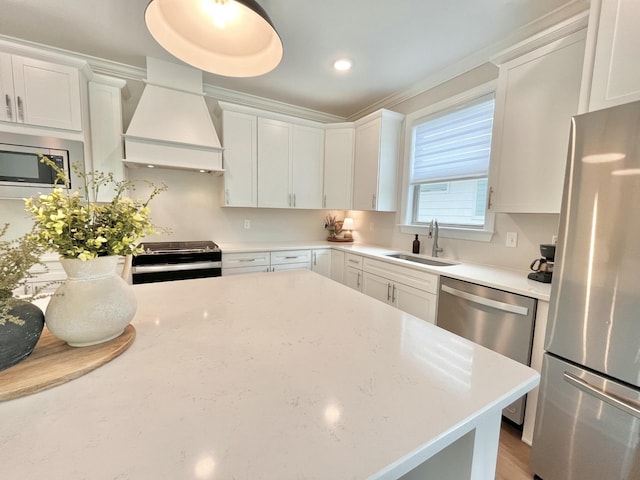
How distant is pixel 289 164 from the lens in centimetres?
338

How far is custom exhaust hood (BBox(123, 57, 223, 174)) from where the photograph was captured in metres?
2.53

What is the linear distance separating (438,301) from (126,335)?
1.94m

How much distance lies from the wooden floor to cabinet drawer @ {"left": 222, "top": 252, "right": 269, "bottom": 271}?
7.83ft

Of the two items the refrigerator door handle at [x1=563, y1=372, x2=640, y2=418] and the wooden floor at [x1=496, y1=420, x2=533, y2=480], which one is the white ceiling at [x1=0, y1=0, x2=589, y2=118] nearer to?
the refrigerator door handle at [x1=563, y1=372, x2=640, y2=418]

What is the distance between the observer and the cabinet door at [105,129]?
2461 mm

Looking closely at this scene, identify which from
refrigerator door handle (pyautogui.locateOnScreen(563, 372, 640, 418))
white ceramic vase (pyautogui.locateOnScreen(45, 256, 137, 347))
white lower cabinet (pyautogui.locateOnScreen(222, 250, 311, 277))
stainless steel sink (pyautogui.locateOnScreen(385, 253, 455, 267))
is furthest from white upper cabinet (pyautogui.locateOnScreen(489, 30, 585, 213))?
white ceramic vase (pyautogui.locateOnScreen(45, 256, 137, 347))

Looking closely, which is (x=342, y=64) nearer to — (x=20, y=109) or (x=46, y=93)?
(x=46, y=93)

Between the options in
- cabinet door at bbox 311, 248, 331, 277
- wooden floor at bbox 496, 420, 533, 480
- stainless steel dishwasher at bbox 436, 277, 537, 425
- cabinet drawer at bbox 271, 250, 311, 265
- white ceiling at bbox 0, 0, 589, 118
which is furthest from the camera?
cabinet door at bbox 311, 248, 331, 277

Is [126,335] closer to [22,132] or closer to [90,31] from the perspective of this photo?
[22,132]

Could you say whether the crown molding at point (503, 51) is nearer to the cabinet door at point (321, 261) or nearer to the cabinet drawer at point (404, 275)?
the cabinet drawer at point (404, 275)

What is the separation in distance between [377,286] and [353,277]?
413 mm

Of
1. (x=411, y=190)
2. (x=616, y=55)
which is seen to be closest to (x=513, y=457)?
(x=616, y=55)

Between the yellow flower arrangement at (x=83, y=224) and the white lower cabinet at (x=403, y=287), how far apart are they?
1.96 m

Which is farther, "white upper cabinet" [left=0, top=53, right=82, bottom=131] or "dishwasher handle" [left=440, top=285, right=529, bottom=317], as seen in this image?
"white upper cabinet" [left=0, top=53, right=82, bottom=131]
